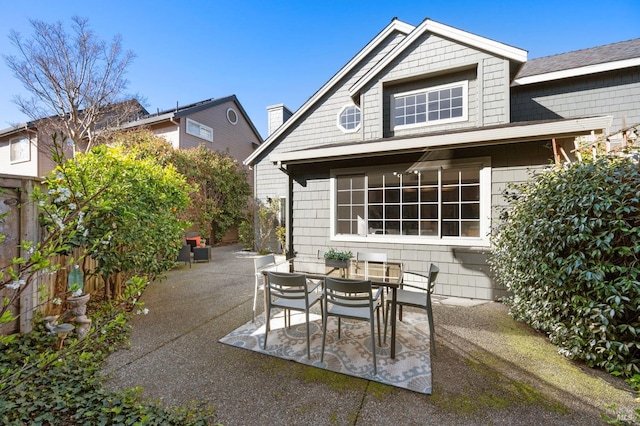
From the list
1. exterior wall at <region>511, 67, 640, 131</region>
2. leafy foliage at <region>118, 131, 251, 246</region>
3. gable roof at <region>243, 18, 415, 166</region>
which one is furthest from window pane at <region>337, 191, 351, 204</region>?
leafy foliage at <region>118, 131, 251, 246</region>

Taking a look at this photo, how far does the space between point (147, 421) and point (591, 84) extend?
1108cm

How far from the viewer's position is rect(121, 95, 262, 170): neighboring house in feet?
43.9

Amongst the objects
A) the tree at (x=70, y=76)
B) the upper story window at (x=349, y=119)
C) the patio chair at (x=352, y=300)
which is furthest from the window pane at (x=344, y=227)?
the tree at (x=70, y=76)

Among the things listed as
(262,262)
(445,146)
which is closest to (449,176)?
(445,146)

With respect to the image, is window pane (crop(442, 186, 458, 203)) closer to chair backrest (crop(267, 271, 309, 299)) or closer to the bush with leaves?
the bush with leaves

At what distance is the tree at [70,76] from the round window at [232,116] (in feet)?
17.7

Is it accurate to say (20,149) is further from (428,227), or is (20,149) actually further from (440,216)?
(440,216)

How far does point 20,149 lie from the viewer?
15461 millimetres

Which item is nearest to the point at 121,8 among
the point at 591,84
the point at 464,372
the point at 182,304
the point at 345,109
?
the point at 345,109

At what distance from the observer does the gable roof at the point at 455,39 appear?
5.60 m

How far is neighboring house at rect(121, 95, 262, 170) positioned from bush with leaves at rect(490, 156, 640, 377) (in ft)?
48.1

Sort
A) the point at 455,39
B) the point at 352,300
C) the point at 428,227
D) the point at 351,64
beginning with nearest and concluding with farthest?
the point at 352,300, the point at 428,227, the point at 455,39, the point at 351,64

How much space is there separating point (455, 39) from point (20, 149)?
23175 mm

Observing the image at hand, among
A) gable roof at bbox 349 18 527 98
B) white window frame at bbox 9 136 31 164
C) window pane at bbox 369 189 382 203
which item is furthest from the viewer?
white window frame at bbox 9 136 31 164
